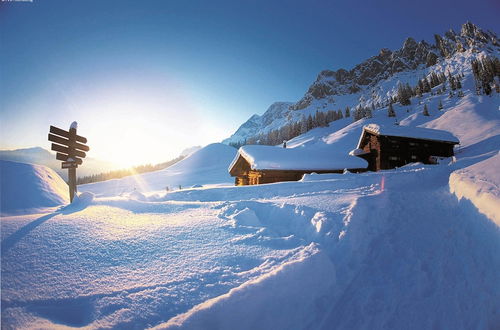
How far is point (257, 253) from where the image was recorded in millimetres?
3352

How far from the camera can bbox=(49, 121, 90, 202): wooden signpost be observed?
8414 millimetres

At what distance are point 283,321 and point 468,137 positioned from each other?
34823mm

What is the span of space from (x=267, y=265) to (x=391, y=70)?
17627cm

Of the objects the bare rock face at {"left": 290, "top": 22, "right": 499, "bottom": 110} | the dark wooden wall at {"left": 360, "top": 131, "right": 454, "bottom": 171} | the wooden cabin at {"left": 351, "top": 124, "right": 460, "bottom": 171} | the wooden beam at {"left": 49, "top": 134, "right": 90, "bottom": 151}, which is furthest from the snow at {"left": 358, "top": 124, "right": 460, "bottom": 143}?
the bare rock face at {"left": 290, "top": 22, "right": 499, "bottom": 110}

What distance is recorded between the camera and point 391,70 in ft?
451

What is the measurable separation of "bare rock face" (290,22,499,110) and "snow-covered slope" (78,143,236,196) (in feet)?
376

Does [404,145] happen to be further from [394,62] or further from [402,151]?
[394,62]

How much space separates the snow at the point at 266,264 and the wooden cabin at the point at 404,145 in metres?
14.8

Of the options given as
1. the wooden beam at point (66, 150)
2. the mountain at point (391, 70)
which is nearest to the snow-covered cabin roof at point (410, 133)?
the wooden beam at point (66, 150)

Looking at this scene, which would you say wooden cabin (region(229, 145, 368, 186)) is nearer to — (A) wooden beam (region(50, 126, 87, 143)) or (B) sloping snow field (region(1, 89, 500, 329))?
(B) sloping snow field (region(1, 89, 500, 329))

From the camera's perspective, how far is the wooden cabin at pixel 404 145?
1931 centimetres

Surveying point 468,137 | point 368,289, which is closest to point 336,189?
point 368,289

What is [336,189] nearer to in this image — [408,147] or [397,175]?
[397,175]

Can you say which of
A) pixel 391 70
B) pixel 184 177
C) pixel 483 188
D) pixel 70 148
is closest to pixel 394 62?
pixel 391 70
